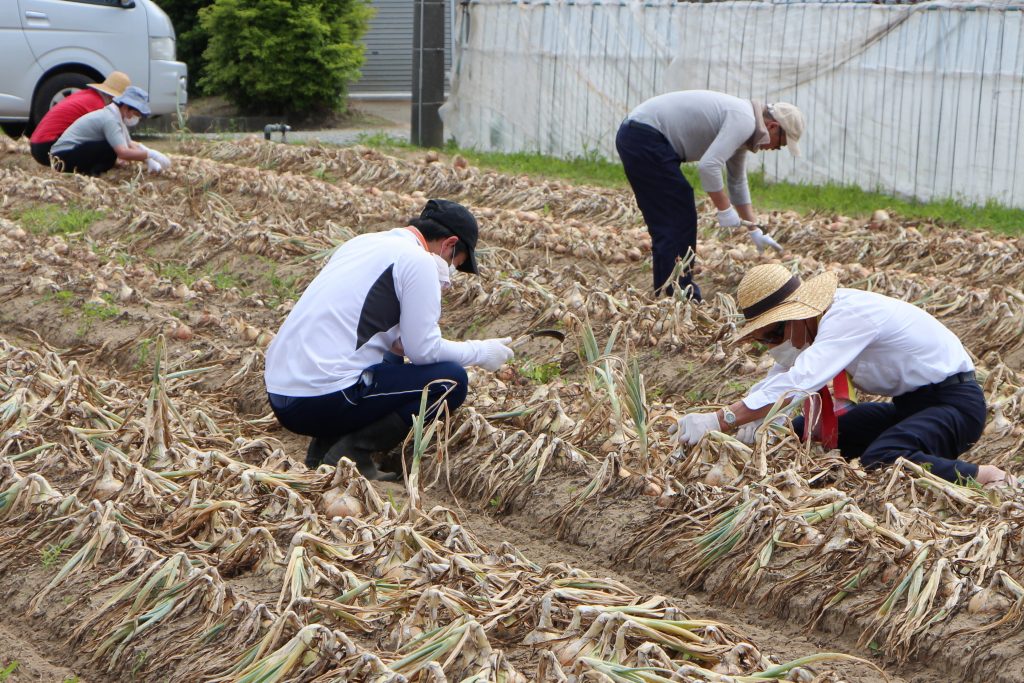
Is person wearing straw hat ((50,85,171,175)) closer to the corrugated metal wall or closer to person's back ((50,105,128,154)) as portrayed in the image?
person's back ((50,105,128,154))

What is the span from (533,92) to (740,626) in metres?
10.4

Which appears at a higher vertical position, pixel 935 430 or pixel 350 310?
pixel 350 310

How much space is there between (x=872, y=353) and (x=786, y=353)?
0.90 feet

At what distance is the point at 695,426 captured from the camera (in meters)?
4.38

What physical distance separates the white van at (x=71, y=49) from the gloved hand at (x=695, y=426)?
9.44 m

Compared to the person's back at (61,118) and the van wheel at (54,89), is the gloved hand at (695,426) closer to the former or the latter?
the person's back at (61,118)

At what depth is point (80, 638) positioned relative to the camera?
3.42 m

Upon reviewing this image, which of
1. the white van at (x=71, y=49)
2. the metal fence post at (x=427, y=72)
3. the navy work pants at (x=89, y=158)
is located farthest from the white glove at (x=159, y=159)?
the metal fence post at (x=427, y=72)

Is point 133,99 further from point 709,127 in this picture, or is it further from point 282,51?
point 282,51

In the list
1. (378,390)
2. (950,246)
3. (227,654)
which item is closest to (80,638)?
(227,654)

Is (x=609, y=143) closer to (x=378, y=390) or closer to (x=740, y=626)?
(x=378, y=390)

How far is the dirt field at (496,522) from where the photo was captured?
10.5ft

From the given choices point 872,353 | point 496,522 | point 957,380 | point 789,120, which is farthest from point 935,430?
point 789,120

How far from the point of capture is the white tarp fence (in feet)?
33.7
